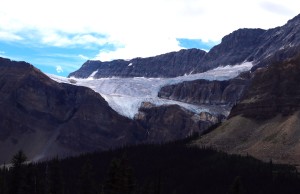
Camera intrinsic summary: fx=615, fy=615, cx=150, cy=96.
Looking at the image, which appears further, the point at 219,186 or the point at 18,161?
the point at 219,186

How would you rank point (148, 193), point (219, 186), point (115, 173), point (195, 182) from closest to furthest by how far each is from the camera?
Answer: 1. point (115, 173)
2. point (148, 193)
3. point (219, 186)
4. point (195, 182)

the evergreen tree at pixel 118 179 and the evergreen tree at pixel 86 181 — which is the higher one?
the evergreen tree at pixel 118 179

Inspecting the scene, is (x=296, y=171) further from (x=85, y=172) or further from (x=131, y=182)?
(x=131, y=182)

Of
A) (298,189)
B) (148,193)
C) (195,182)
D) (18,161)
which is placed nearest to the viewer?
(18,161)

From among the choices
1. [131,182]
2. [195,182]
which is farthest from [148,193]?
[195,182]

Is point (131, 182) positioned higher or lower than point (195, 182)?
higher

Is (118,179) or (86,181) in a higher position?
(118,179)

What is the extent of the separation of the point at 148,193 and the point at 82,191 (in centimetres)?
1123

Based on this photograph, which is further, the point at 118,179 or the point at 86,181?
the point at 86,181

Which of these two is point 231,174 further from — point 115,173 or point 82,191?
point 115,173

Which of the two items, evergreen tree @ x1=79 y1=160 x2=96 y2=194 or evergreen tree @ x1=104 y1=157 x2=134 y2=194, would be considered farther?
evergreen tree @ x1=79 y1=160 x2=96 y2=194

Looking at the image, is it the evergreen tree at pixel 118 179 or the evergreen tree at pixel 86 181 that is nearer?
the evergreen tree at pixel 118 179

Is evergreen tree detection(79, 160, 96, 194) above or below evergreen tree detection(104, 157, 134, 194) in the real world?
below

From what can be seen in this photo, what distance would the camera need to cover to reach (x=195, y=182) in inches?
7672
